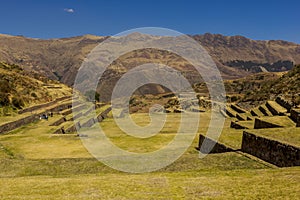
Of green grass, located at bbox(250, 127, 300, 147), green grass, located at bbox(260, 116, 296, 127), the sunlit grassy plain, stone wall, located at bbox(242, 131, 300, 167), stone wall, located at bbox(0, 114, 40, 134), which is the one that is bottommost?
stone wall, located at bbox(0, 114, 40, 134)

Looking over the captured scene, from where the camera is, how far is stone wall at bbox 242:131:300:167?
14.0 metres

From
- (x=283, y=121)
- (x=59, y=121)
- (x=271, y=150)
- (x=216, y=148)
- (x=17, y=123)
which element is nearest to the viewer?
(x=271, y=150)

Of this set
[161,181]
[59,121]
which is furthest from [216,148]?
[59,121]

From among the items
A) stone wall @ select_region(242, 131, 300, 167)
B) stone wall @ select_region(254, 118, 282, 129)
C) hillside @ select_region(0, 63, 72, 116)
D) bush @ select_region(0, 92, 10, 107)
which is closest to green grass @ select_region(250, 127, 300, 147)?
stone wall @ select_region(242, 131, 300, 167)

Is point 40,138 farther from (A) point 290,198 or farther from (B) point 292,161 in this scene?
(A) point 290,198

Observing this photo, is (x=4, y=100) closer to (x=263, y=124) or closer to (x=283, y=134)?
(x=263, y=124)

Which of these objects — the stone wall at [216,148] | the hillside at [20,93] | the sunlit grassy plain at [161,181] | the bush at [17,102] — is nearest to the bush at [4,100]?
the hillside at [20,93]

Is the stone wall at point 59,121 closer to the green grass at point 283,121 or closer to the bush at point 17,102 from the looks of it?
the bush at point 17,102

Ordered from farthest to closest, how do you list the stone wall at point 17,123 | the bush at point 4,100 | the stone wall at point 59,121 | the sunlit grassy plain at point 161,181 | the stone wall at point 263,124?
the bush at point 4,100, the stone wall at point 59,121, the stone wall at point 17,123, the stone wall at point 263,124, the sunlit grassy plain at point 161,181

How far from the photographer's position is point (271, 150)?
15633 millimetres

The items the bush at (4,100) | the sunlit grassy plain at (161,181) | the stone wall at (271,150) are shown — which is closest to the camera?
the sunlit grassy plain at (161,181)

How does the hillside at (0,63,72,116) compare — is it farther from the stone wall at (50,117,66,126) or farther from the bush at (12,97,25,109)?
the stone wall at (50,117,66,126)

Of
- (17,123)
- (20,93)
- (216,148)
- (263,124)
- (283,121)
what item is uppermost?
(20,93)

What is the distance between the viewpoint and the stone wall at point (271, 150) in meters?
14.0
